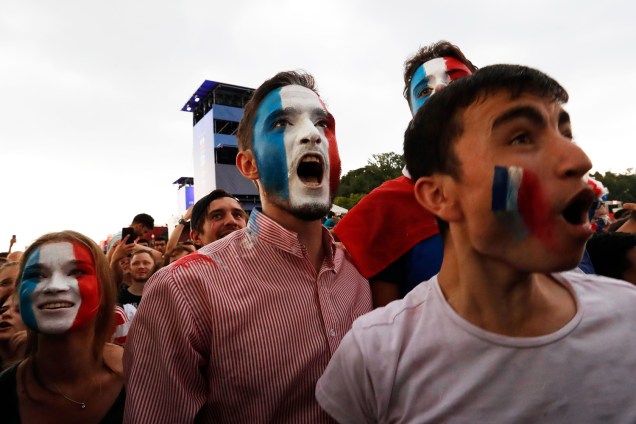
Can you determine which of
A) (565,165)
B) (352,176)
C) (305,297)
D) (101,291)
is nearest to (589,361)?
(565,165)

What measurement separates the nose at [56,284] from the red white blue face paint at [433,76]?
2.20 meters

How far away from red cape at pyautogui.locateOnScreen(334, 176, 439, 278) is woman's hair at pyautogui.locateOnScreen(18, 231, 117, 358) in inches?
61.5

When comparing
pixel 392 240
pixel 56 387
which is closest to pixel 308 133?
pixel 392 240

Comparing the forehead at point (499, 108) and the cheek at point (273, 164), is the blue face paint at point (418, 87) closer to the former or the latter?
the cheek at point (273, 164)

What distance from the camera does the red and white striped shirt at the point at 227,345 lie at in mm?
1614

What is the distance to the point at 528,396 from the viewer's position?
1.15 m

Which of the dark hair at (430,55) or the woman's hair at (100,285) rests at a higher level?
the dark hair at (430,55)

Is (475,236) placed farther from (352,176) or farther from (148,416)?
(352,176)

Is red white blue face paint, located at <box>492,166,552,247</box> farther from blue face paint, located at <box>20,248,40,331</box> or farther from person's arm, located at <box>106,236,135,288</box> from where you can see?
person's arm, located at <box>106,236,135,288</box>

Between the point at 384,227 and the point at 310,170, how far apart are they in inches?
17.7

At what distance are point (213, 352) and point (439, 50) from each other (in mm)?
1990

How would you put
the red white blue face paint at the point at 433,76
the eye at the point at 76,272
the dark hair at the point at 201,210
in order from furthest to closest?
the dark hair at the point at 201,210
the eye at the point at 76,272
the red white blue face paint at the point at 433,76

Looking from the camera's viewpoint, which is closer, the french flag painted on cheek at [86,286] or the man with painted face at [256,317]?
the man with painted face at [256,317]

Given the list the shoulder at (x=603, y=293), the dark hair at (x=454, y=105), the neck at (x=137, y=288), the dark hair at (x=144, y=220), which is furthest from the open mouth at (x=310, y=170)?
the dark hair at (x=144, y=220)
